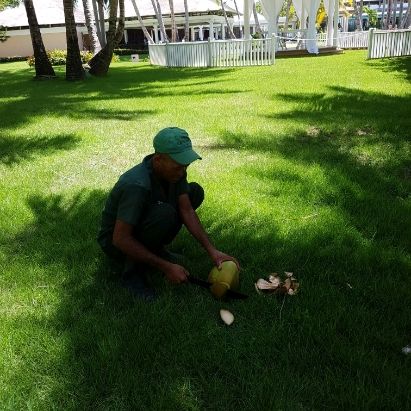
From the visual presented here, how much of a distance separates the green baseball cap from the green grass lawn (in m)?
0.95

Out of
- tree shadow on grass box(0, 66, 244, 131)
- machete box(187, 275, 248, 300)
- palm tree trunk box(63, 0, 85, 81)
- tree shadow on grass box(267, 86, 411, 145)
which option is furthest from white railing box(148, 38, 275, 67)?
machete box(187, 275, 248, 300)

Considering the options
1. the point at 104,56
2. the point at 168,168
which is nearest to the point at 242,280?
the point at 168,168

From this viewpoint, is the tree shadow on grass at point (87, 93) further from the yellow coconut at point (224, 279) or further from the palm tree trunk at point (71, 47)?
the yellow coconut at point (224, 279)

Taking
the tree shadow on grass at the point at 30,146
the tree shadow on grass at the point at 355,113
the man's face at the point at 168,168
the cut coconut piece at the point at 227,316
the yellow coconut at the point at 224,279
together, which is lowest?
the tree shadow on grass at the point at 355,113

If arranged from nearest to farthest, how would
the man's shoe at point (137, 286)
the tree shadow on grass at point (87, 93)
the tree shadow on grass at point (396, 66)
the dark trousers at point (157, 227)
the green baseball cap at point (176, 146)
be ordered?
1. the green baseball cap at point (176, 146)
2. the dark trousers at point (157, 227)
3. the man's shoe at point (137, 286)
4. the tree shadow on grass at point (87, 93)
5. the tree shadow on grass at point (396, 66)

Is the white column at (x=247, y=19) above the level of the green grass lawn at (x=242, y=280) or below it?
above

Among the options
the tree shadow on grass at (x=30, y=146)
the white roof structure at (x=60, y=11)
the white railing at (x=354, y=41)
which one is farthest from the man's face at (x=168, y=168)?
the white roof structure at (x=60, y=11)

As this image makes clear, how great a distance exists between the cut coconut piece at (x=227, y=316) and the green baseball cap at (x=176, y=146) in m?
0.96

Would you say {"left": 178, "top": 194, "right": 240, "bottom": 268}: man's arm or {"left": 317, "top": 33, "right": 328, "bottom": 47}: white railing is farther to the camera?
{"left": 317, "top": 33, "right": 328, "bottom": 47}: white railing

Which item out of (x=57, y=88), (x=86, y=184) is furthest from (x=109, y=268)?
(x=57, y=88)

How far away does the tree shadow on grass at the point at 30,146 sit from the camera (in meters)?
6.55

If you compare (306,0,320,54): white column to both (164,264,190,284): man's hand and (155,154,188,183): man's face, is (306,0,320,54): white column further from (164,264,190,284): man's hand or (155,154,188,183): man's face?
(164,264,190,284): man's hand

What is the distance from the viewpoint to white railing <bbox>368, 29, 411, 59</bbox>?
17.8 m

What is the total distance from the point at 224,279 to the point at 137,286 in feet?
2.02
